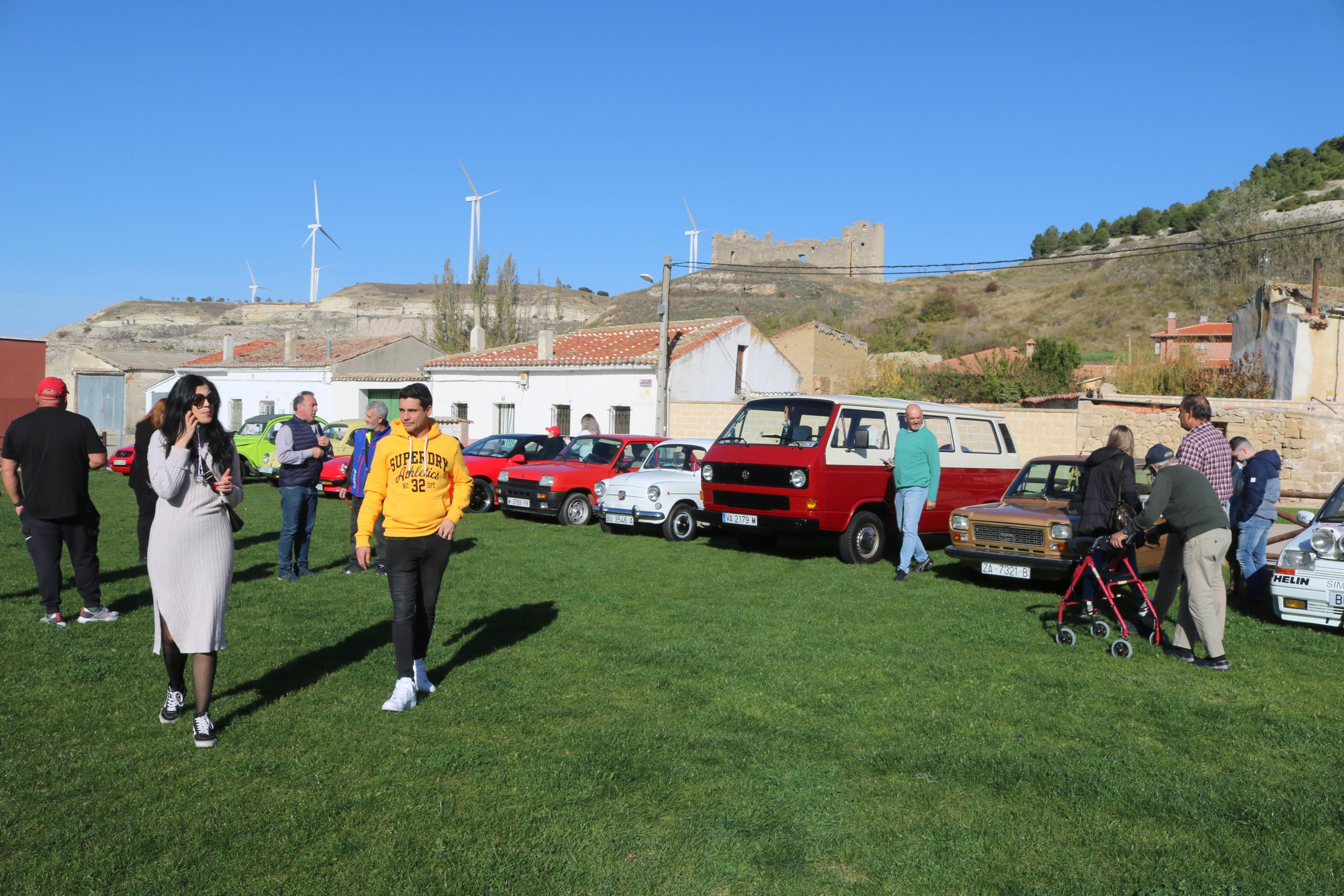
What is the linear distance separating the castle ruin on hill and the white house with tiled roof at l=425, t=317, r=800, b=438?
71.1 m

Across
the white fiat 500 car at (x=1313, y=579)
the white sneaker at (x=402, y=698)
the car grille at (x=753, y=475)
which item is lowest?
the white sneaker at (x=402, y=698)

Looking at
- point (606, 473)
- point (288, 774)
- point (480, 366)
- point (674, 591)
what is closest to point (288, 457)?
point (674, 591)

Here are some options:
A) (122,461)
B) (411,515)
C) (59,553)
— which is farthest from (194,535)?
(122,461)

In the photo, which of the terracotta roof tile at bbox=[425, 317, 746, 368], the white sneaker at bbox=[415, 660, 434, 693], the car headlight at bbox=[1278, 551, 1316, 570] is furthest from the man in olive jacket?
the terracotta roof tile at bbox=[425, 317, 746, 368]

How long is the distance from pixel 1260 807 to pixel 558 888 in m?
3.31

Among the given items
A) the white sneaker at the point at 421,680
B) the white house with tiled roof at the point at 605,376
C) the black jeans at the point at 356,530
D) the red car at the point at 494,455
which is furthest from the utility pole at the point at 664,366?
the white sneaker at the point at 421,680

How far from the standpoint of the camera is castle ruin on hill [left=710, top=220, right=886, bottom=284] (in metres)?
105

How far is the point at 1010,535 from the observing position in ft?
32.7

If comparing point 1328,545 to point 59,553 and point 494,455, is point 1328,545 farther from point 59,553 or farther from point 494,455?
point 494,455

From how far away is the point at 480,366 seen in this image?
33.1m

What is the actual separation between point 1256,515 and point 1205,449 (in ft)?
8.43

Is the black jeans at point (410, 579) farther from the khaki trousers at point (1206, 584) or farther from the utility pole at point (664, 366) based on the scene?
the utility pole at point (664, 366)

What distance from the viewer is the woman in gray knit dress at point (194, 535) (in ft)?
15.3

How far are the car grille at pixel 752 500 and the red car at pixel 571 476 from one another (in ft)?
11.9
